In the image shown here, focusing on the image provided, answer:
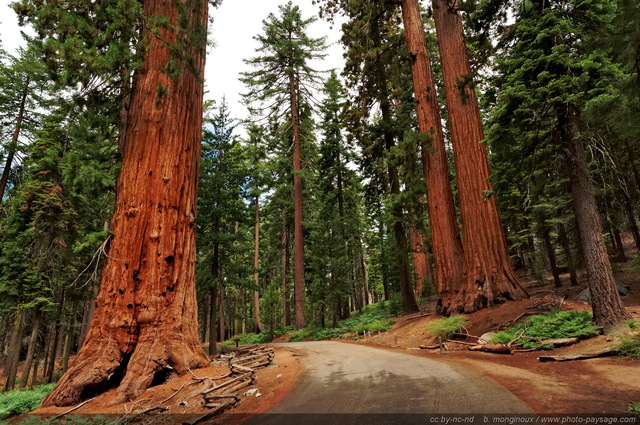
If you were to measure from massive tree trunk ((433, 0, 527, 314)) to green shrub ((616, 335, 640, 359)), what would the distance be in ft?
13.4

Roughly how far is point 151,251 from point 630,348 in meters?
8.99

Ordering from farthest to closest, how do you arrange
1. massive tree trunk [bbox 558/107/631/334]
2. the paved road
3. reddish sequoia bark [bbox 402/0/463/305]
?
reddish sequoia bark [bbox 402/0/463/305]
massive tree trunk [bbox 558/107/631/334]
the paved road

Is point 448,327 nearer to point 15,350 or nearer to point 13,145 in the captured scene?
point 15,350

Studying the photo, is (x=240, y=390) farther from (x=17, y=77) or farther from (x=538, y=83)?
(x=17, y=77)

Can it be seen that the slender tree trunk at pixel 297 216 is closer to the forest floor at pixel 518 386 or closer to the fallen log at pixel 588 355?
the forest floor at pixel 518 386

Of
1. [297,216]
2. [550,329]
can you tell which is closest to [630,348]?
[550,329]

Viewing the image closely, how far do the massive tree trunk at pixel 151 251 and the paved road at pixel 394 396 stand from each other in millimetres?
2966

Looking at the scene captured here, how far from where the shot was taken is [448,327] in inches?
343

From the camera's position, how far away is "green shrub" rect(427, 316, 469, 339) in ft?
28.2

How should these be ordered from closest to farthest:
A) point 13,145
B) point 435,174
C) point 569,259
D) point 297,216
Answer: point 435,174, point 569,259, point 13,145, point 297,216

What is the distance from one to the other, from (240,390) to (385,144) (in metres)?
14.8

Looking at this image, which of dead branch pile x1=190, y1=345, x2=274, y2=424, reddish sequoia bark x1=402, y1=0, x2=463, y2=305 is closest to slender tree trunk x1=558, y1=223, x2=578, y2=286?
reddish sequoia bark x1=402, y1=0, x2=463, y2=305

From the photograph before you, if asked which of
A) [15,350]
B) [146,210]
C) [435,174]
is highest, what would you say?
[435,174]

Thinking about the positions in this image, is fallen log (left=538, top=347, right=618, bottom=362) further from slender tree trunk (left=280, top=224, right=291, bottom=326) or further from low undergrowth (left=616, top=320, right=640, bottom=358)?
slender tree trunk (left=280, top=224, right=291, bottom=326)
